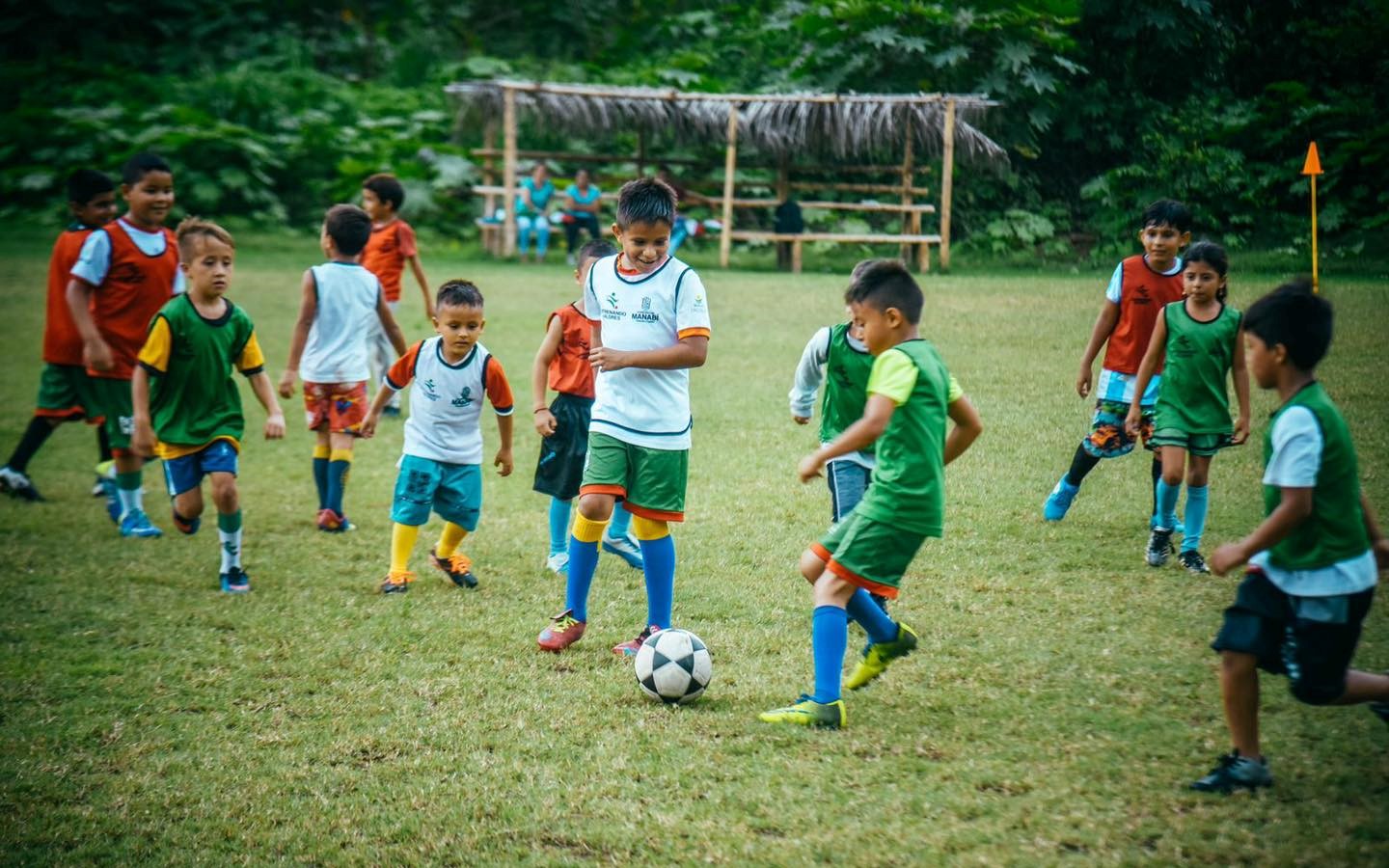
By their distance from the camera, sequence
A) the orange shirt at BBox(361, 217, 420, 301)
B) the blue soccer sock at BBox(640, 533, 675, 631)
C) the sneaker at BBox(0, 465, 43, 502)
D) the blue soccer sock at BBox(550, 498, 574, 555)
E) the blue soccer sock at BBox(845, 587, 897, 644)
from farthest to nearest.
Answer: the orange shirt at BBox(361, 217, 420, 301), the sneaker at BBox(0, 465, 43, 502), the blue soccer sock at BBox(550, 498, 574, 555), the blue soccer sock at BBox(640, 533, 675, 631), the blue soccer sock at BBox(845, 587, 897, 644)

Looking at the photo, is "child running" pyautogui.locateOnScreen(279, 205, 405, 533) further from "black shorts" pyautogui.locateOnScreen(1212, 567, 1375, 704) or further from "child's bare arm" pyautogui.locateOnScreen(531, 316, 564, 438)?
"black shorts" pyautogui.locateOnScreen(1212, 567, 1375, 704)

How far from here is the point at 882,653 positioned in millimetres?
4516

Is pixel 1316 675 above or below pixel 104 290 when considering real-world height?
below

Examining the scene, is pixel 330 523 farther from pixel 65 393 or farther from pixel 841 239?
pixel 841 239

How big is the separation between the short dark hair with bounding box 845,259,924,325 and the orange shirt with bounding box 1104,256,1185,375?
3.25 meters

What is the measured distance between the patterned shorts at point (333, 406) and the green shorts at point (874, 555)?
4185 mm

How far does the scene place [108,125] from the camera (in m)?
25.1

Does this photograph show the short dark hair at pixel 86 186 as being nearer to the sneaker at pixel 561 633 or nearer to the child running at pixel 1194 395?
the sneaker at pixel 561 633

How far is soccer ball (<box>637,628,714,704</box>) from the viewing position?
14.9ft

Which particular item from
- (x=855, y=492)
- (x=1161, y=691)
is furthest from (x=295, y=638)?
(x=1161, y=691)

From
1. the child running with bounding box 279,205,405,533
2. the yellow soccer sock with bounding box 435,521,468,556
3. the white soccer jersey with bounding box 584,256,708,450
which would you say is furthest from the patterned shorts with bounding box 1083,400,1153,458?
the child running with bounding box 279,205,405,533

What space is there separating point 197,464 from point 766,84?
64.2 feet

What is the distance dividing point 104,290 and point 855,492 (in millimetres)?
4994

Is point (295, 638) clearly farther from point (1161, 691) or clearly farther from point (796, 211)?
point (796, 211)
